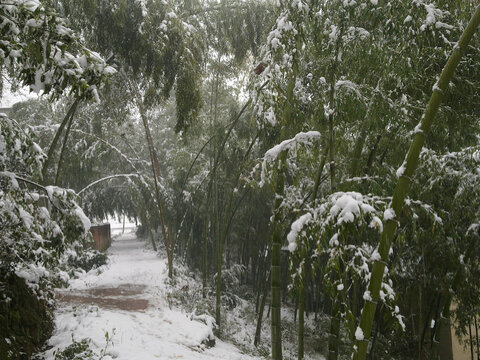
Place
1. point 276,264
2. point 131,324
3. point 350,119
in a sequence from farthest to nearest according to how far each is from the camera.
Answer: point 131,324 < point 276,264 < point 350,119

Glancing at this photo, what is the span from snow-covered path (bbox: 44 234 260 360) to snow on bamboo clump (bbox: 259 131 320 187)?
2699mm

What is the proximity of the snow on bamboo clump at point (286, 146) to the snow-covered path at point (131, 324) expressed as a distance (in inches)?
106

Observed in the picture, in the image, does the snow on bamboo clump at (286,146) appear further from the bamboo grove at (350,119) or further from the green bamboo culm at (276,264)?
the green bamboo culm at (276,264)

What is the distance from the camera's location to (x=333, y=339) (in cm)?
349

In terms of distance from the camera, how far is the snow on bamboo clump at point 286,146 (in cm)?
300

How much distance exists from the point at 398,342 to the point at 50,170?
9.14 m

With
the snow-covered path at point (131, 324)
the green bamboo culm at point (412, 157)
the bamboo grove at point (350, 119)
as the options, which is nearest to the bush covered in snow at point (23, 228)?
the bamboo grove at point (350, 119)

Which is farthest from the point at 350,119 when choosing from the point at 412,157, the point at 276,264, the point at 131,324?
the point at 131,324

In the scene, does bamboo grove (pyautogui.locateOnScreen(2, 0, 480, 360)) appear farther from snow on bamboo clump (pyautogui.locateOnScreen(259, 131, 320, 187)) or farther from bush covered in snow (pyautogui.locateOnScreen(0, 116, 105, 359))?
bush covered in snow (pyautogui.locateOnScreen(0, 116, 105, 359))

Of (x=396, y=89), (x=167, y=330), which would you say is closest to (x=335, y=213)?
(x=396, y=89)

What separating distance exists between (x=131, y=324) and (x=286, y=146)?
3893 millimetres

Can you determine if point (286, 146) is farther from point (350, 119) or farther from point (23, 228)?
point (23, 228)

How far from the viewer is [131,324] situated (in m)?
5.62

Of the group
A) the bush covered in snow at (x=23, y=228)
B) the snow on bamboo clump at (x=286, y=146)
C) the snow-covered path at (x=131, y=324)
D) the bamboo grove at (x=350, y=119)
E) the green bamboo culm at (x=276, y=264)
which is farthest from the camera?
the snow-covered path at (x=131, y=324)
